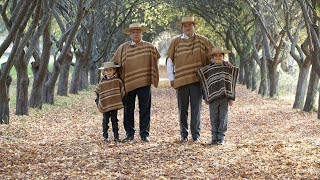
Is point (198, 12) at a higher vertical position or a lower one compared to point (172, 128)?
higher

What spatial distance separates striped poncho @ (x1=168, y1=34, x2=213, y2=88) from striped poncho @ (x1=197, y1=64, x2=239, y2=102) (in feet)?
0.62

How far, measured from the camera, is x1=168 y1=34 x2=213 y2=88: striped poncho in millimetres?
10117

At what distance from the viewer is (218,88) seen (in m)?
9.93

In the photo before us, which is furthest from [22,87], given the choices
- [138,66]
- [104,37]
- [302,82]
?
[104,37]

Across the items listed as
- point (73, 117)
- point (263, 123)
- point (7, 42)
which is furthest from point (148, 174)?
point (73, 117)

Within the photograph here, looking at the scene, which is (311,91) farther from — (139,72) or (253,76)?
(253,76)

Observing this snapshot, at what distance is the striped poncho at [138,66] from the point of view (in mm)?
10328

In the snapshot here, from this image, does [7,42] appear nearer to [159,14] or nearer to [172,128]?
[172,128]

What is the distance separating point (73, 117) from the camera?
16625 mm

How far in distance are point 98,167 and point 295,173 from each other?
2514 mm

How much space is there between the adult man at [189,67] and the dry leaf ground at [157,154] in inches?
21.8

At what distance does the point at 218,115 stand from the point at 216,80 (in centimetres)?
59

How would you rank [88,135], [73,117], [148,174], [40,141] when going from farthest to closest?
[73,117]
[88,135]
[40,141]
[148,174]

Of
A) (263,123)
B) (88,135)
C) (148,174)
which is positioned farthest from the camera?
(263,123)
